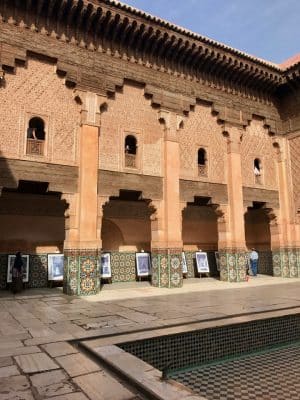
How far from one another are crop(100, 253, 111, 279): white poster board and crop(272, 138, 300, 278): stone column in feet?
19.0

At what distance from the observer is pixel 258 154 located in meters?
12.3

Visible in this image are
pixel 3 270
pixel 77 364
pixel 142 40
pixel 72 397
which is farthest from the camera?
pixel 142 40

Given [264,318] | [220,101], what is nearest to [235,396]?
[264,318]

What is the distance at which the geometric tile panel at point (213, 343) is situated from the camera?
12.8 ft

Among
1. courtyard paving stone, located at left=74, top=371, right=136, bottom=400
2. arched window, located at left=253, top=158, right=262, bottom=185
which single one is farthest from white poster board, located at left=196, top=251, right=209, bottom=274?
courtyard paving stone, located at left=74, top=371, right=136, bottom=400

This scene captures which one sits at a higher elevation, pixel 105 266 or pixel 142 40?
pixel 142 40

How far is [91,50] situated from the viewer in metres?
9.21

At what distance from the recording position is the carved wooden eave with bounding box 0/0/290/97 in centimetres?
854

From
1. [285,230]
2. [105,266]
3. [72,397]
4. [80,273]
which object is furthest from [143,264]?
[72,397]

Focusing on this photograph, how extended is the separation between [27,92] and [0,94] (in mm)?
606

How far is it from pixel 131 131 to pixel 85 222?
283cm

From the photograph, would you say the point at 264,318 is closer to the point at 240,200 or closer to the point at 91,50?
the point at 240,200

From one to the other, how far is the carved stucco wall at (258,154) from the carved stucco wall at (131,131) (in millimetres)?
3324

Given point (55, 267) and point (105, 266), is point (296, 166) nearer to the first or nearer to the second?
point (105, 266)
